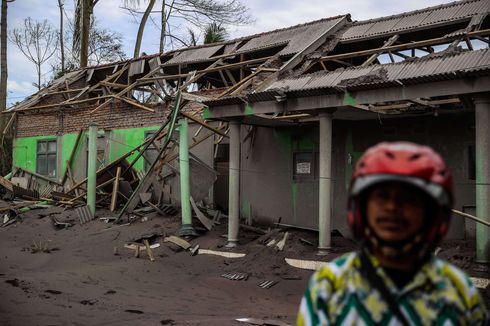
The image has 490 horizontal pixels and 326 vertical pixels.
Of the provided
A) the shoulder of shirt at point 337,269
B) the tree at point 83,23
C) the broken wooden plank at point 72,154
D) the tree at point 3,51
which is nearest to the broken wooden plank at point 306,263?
the shoulder of shirt at point 337,269

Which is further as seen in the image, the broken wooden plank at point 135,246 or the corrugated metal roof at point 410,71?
the broken wooden plank at point 135,246

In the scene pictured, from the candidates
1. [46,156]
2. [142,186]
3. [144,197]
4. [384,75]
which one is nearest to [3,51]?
[46,156]

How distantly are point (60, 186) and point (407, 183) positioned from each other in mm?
19957

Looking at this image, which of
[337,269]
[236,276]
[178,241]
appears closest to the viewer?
[337,269]

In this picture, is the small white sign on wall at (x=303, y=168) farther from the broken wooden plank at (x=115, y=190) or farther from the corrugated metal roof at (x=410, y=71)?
the broken wooden plank at (x=115, y=190)

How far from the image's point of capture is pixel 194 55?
58.2ft

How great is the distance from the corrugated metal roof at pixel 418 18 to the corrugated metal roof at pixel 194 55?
15.8 feet

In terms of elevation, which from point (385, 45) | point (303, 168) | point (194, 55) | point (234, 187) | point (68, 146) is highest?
point (194, 55)

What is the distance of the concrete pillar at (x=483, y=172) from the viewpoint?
8.53m

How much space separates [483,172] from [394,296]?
306 inches

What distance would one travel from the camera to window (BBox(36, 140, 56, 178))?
69.1ft

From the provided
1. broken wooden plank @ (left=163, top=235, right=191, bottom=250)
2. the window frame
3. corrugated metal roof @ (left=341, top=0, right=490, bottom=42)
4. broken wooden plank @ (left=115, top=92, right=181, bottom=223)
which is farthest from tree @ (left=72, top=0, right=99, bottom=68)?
corrugated metal roof @ (left=341, top=0, right=490, bottom=42)

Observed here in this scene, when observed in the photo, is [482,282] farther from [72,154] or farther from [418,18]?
[72,154]

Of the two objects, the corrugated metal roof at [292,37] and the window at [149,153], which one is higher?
the corrugated metal roof at [292,37]
